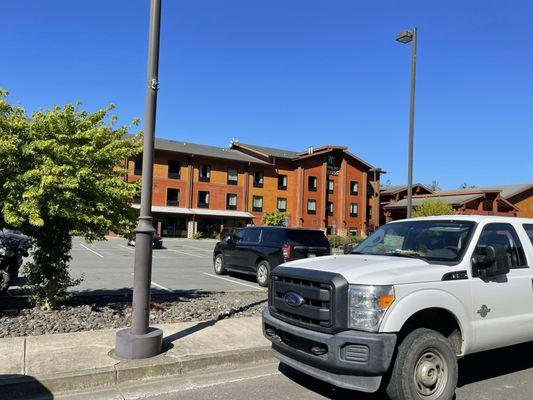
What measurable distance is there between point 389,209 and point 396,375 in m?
54.7

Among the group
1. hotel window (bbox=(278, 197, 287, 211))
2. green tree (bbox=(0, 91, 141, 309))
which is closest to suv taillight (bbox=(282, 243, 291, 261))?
green tree (bbox=(0, 91, 141, 309))

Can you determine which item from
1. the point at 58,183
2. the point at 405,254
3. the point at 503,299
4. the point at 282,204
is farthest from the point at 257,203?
the point at 503,299

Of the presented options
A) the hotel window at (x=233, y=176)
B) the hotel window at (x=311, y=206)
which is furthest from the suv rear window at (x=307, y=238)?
the hotel window at (x=311, y=206)

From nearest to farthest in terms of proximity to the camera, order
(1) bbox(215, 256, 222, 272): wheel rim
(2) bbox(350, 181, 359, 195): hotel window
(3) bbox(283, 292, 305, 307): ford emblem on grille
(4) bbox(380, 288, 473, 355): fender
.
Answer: (4) bbox(380, 288, 473, 355): fender
(3) bbox(283, 292, 305, 307): ford emblem on grille
(1) bbox(215, 256, 222, 272): wheel rim
(2) bbox(350, 181, 359, 195): hotel window

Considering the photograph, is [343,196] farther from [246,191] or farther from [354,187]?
[246,191]

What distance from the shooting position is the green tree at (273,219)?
5609 cm

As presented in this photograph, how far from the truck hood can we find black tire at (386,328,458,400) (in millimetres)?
539

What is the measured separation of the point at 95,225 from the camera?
25.8 ft

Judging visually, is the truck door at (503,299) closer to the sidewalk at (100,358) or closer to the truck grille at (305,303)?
the truck grille at (305,303)

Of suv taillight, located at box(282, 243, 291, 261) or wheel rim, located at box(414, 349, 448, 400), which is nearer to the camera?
wheel rim, located at box(414, 349, 448, 400)

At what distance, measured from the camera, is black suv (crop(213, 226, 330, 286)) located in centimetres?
1333

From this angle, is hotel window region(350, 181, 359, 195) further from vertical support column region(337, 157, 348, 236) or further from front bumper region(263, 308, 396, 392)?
front bumper region(263, 308, 396, 392)

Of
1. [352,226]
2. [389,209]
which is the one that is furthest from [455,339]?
[352,226]

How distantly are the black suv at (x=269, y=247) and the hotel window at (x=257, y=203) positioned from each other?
138ft
